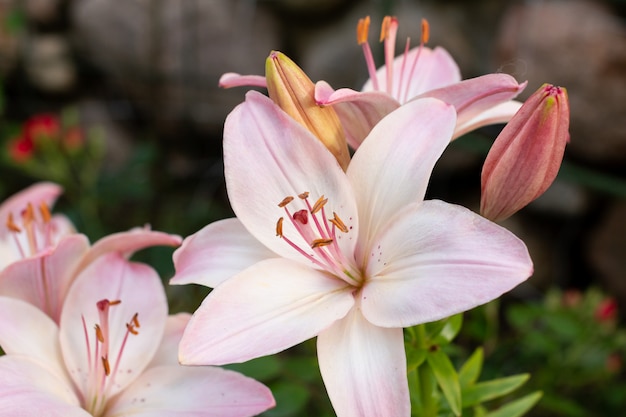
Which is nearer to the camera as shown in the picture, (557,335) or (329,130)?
(329,130)

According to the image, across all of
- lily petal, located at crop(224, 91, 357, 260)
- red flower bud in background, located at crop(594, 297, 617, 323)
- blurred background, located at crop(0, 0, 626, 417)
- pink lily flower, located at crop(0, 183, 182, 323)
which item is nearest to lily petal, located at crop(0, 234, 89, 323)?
pink lily flower, located at crop(0, 183, 182, 323)

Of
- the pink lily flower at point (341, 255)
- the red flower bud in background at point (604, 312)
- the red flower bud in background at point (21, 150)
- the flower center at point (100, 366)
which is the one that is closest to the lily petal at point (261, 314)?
the pink lily flower at point (341, 255)

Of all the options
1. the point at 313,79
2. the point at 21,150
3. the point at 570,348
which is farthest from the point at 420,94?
the point at 313,79

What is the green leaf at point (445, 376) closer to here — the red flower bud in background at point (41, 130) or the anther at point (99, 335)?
the anther at point (99, 335)

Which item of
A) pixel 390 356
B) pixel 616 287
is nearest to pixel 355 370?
pixel 390 356

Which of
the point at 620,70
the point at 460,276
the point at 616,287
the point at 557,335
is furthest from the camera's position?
the point at 616,287

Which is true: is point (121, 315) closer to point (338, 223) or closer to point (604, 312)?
point (338, 223)

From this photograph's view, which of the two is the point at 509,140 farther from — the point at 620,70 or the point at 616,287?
the point at 616,287
